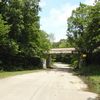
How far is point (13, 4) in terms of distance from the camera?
54.2 meters

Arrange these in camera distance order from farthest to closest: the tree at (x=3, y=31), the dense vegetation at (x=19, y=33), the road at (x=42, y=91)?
1. the dense vegetation at (x=19, y=33)
2. the tree at (x=3, y=31)
3. the road at (x=42, y=91)

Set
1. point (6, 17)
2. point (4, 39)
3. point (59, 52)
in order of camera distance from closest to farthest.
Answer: point (4, 39) < point (6, 17) < point (59, 52)

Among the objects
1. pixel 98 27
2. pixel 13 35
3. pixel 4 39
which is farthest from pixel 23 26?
pixel 98 27

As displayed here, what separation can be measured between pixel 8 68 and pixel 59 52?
1322 inches

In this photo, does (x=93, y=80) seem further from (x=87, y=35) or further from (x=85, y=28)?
(x=85, y=28)

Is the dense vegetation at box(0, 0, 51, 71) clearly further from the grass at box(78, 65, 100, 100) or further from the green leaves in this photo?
the grass at box(78, 65, 100, 100)

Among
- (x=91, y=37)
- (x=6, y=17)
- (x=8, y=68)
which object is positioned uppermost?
(x=6, y=17)

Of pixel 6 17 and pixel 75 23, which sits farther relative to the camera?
pixel 75 23

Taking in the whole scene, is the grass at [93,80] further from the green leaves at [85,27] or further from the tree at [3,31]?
the tree at [3,31]

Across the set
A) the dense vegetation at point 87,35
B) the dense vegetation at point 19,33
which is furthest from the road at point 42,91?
the dense vegetation at point 19,33

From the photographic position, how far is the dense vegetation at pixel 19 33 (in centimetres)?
5288

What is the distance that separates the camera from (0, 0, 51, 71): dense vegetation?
2082 inches

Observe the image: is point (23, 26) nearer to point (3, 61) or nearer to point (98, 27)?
point (3, 61)

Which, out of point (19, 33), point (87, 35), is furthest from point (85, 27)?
point (19, 33)
